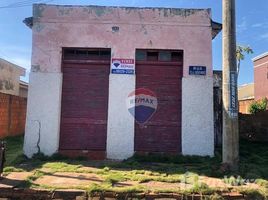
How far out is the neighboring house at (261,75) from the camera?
36.7 metres

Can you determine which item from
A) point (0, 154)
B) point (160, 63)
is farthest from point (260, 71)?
point (0, 154)

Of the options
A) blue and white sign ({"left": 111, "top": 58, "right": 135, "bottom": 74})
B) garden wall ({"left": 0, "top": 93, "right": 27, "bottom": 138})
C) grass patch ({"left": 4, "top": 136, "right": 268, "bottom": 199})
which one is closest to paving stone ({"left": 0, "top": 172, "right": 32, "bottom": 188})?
grass patch ({"left": 4, "top": 136, "right": 268, "bottom": 199})

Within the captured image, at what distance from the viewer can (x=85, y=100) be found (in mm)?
12797

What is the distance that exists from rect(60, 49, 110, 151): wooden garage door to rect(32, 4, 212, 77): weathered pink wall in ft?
1.46

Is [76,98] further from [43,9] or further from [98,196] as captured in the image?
[98,196]

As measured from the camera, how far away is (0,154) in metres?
9.30

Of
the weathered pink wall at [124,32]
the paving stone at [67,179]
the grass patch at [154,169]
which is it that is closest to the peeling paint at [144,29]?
the weathered pink wall at [124,32]

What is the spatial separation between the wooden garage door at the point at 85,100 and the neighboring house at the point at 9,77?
12771mm

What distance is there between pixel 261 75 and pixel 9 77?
23.9 meters

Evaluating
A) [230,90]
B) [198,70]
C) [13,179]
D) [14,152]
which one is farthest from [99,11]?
[13,179]

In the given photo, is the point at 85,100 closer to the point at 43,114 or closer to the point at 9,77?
the point at 43,114

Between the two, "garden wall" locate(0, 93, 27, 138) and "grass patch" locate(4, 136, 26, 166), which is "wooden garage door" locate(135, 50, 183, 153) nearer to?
"grass patch" locate(4, 136, 26, 166)

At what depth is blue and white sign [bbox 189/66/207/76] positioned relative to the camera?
499 inches

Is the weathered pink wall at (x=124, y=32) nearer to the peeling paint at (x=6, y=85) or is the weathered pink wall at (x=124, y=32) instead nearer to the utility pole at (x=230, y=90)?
the utility pole at (x=230, y=90)
